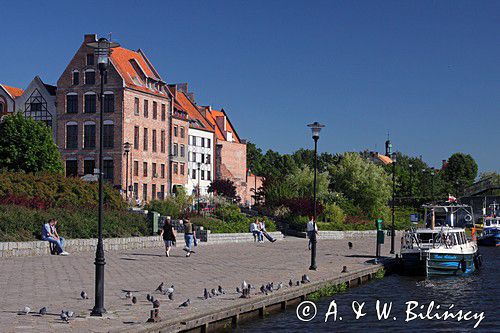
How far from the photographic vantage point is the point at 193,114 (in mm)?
98438

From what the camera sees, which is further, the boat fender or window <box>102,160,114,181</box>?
window <box>102,160,114,181</box>

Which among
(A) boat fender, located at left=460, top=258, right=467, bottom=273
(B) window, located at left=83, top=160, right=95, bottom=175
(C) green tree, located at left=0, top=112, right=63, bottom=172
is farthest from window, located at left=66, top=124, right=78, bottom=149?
(A) boat fender, located at left=460, top=258, right=467, bottom=273

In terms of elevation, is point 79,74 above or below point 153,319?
above

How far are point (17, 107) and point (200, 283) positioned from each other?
6341cm

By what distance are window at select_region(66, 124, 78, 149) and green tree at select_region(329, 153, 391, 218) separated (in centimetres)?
2877

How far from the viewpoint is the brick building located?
7656 centimetres

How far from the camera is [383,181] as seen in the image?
8450 cm

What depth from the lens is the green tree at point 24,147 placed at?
65625 mm

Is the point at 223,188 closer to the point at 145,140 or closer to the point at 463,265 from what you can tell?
the point at 145,140

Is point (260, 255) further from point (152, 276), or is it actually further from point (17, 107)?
point (17, 107)

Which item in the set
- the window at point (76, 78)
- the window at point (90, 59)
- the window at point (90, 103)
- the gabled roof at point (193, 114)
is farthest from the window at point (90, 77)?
the gabled roof at point (193, 114)

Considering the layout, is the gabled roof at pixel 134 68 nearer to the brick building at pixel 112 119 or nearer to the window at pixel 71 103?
the brick building at pixel 112 119

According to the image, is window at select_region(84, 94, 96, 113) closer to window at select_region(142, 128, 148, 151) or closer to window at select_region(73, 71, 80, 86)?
window at select_region(73, 71, 80, 86)

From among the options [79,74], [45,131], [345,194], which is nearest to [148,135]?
[79,74]
